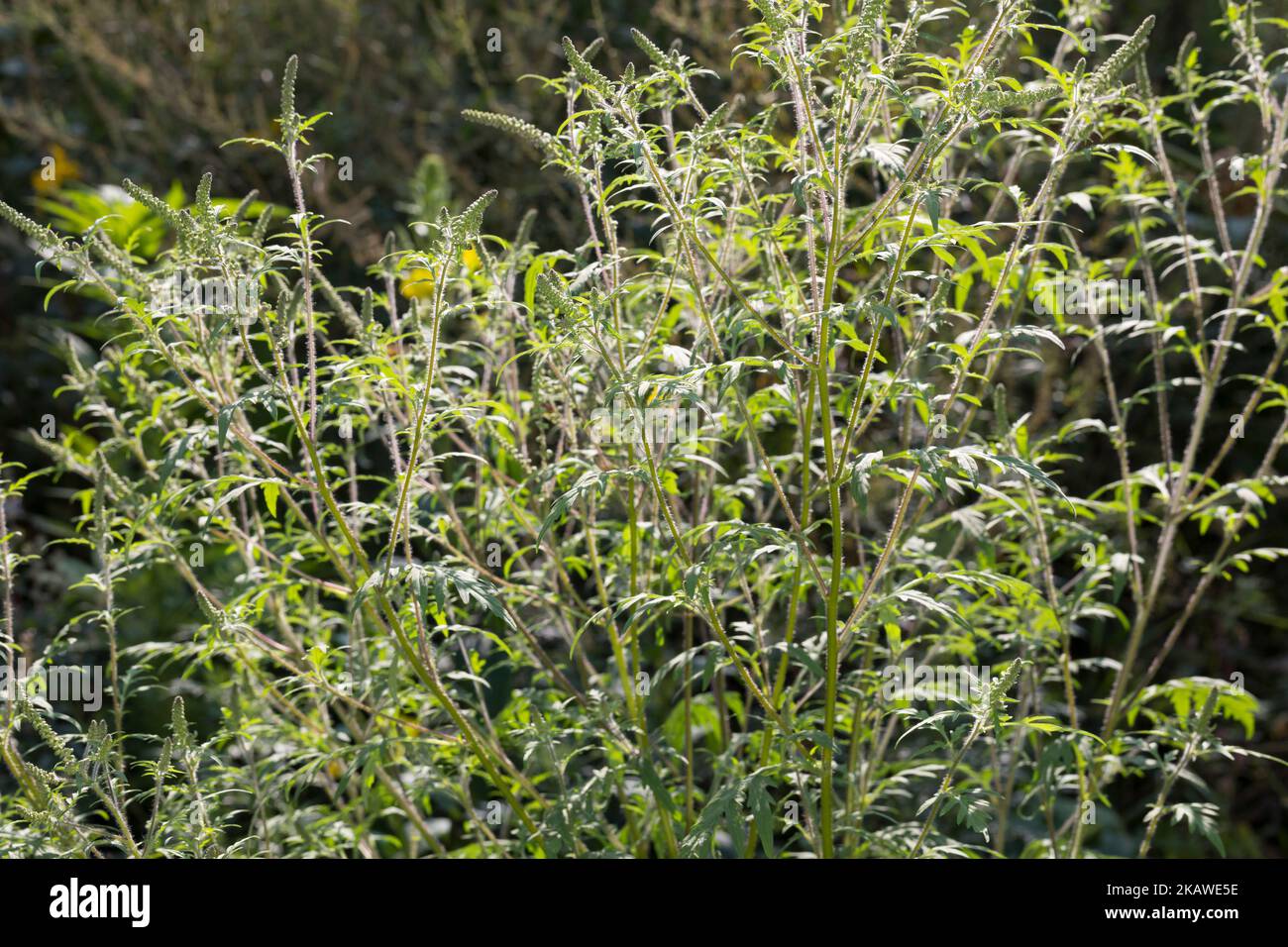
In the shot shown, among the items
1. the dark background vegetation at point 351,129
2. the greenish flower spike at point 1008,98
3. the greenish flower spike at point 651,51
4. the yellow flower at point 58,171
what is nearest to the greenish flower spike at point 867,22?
the greenish flower spike at point 1008,98

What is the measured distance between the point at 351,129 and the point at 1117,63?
5.46 m

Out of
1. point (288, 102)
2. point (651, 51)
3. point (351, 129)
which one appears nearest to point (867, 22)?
point (651, 51)

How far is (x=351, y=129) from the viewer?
720 centimetres

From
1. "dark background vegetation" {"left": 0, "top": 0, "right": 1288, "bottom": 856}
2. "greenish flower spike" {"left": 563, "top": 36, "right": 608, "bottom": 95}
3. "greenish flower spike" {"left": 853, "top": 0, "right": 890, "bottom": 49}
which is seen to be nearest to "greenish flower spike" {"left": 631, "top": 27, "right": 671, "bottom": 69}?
"greenish flower spike" {"left": 563, "top": 36, "right": 608, "bottom": 95}

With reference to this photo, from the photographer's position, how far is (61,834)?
276 cm

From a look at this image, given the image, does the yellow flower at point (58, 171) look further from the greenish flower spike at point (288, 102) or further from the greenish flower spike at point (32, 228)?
the greenish flower spike at point (288, 102)

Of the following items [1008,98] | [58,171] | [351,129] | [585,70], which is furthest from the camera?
[58,171]

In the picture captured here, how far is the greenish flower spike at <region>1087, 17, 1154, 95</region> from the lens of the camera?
241cm

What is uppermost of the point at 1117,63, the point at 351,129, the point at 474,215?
→ the point at 351,129

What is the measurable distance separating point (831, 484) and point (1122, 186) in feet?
4.61

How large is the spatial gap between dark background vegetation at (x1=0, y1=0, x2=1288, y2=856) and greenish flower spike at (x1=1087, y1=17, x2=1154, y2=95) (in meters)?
3.43

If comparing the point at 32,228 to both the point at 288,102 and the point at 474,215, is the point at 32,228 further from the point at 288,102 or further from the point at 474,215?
the point at 474,215

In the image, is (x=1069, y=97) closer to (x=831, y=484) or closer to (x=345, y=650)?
(x=831, y=484)

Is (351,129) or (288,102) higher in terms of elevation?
(351,129)
